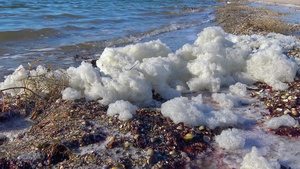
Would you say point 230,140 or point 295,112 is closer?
point 230,140

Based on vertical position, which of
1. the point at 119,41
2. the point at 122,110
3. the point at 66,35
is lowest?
the point at 119,41

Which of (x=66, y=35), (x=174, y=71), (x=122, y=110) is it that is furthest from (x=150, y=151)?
(x=66, y=35)

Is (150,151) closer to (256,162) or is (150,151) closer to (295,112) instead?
(256,162)

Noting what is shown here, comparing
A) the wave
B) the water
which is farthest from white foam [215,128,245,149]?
the wave

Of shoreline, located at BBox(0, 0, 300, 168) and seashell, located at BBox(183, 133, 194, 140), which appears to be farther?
seashell, located at BBox(183, 133, 194, 140)

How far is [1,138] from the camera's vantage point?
3.21 meters

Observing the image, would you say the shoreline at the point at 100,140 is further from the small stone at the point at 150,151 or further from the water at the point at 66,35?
the water at the point at 66,35

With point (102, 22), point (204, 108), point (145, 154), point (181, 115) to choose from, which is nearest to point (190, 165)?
point (145, 154)

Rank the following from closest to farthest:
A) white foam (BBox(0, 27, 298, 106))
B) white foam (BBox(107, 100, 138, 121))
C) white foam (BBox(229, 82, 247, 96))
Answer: white foam (BBox(107, 100, 138, 121)) → white foam (BBox(0, 27, 298, 106)) → white foam (BBox(229, 82, 247, 96))

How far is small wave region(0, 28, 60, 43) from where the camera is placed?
365 inches

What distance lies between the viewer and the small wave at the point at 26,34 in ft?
30.4

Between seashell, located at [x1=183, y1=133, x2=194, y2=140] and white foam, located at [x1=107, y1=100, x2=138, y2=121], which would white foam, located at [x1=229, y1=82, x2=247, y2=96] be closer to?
seashell, located at [x1=183, y1=133, x2=194, y2=140]

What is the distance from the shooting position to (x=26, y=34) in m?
9.80

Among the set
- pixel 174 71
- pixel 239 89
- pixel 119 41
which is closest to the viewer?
pixel 239 89
